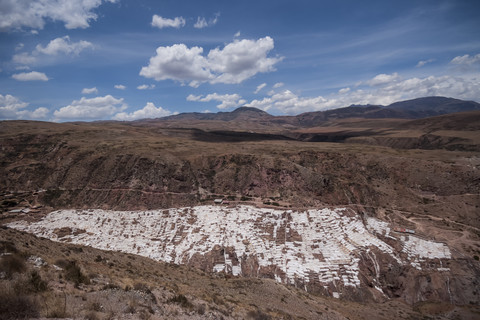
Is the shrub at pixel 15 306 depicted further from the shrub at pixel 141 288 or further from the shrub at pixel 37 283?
the shrub at pixel 141 288

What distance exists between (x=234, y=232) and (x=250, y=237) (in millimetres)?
2847

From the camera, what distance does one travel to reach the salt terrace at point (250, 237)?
111 feet

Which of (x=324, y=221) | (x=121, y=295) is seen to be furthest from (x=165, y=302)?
(x=324, y=221)

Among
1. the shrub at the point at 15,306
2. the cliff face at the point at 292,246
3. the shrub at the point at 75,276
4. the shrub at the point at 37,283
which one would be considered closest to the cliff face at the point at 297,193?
the cliff face at the point at 292,246

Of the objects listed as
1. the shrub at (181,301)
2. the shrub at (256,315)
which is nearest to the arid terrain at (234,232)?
the shrub at (181,301)

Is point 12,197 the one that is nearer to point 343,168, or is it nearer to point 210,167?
point 210,167

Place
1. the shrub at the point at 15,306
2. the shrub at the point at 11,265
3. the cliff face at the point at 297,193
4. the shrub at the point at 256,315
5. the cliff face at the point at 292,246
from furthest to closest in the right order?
the cliff face at the point at 297,193
the cliff face at the point at 292,246
the shrub at the point at 256,315
the shrub at the point at 11,265
the shrub at the point at 15,306

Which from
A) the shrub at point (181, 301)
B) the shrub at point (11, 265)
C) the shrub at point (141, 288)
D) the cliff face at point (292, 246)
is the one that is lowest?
the cliff face at point (292, 246)

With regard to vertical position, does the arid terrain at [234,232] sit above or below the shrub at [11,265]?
below

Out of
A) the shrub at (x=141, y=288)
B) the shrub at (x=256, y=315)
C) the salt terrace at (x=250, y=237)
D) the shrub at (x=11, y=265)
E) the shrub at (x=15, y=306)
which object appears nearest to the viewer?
the shrub at (x=15, y=306)

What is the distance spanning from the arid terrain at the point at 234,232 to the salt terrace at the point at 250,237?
0.80 feet

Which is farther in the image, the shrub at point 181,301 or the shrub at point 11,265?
the shrub at point 181,301

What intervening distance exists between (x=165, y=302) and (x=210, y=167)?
4815 cm

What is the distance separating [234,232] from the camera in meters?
40.6
